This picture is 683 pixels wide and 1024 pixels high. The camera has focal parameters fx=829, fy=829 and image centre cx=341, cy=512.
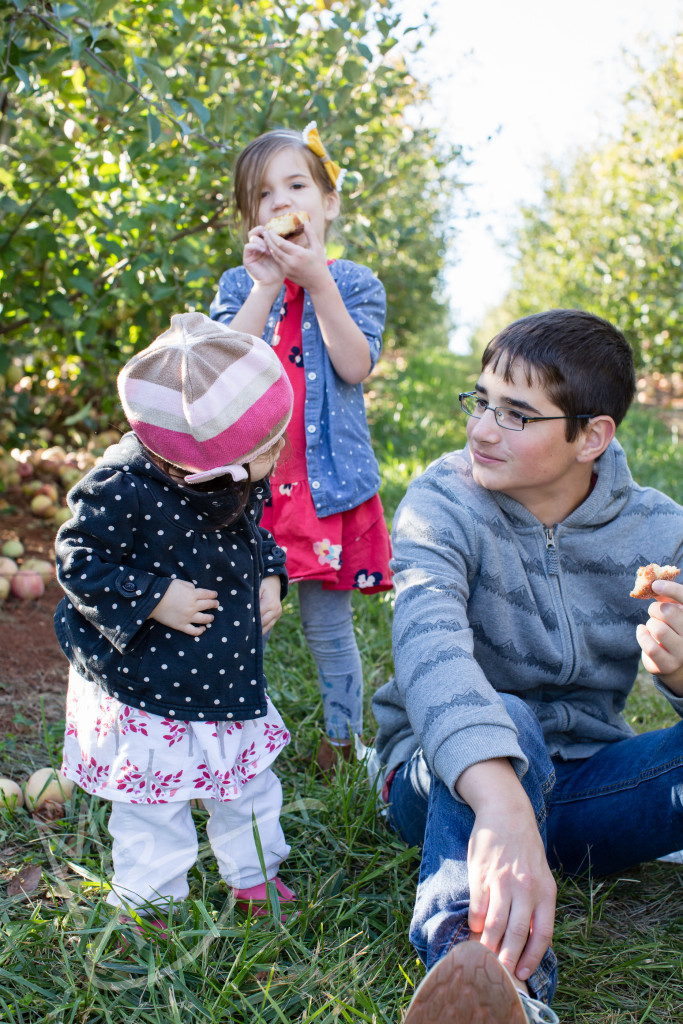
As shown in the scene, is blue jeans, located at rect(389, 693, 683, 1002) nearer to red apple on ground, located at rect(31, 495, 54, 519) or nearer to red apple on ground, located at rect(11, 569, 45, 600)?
red apple on ground, located at rect(11, 569, 45, 600)

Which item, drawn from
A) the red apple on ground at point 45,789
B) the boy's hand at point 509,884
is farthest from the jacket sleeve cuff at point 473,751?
the red apple on ground at point 45,789

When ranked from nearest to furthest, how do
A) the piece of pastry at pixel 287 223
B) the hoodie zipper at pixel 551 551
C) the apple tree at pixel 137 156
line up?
the hoodie zipper at pixel 551 551
the piece of pastry at pixel 287 223
the apple tree at pixel 137 156

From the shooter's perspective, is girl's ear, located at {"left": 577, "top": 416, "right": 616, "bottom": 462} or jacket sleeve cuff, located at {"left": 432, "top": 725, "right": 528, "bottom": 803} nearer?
jacket sleeve cuff, located at {"left": 432, "top": 725, "right": 528, "bottom": 803}

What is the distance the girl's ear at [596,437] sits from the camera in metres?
1.60

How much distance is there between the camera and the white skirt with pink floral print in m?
1.38

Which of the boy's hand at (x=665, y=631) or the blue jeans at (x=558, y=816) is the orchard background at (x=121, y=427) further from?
the boy's hand at (x=665, y=631)

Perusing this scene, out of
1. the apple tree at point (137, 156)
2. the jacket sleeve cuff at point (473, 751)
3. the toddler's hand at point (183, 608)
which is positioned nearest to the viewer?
the jacket sleeve cuff at point (473, 751)

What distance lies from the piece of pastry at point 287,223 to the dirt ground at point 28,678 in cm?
130

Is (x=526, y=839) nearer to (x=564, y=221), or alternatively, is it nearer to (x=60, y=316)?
(x=60, y=316)

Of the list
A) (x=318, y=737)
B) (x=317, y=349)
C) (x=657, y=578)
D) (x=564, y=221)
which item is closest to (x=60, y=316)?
(x=317, y=349)

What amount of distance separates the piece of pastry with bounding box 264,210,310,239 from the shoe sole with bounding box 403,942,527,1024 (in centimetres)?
148

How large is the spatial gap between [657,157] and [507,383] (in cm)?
753

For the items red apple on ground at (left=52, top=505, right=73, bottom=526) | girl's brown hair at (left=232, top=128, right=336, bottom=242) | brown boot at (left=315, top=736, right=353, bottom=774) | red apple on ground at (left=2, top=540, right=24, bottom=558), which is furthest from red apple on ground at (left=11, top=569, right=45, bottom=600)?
girl's brown hair at (left=232, top=128, right=336, bottom=242)

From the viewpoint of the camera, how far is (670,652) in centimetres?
134
